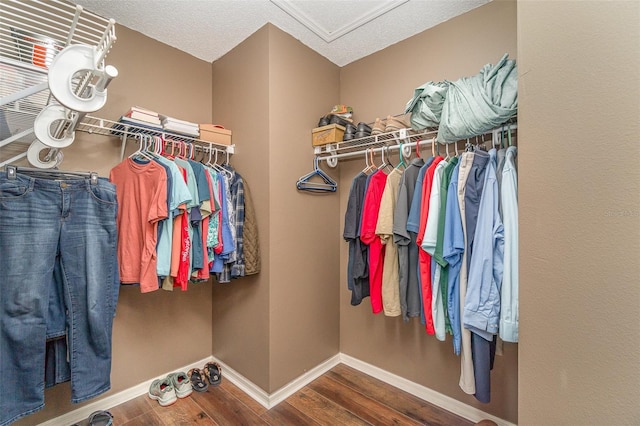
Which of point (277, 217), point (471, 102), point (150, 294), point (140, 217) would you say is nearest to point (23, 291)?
→ point (140, 217)

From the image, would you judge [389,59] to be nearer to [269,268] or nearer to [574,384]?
[269,268]

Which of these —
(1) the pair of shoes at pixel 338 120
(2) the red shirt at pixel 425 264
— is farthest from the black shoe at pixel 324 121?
(2) the red shirt at pixel 425 264

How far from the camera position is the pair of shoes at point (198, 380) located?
194 centimetres

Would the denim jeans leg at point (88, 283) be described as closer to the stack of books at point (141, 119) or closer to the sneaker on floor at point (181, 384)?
the stack of books at point (141, 119)

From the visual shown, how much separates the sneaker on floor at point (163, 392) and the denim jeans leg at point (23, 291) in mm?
744

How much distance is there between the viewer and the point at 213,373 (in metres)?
2.05

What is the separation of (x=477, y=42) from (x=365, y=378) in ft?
8.11

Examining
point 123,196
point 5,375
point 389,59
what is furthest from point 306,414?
point 389,59

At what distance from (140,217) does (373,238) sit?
1412mm

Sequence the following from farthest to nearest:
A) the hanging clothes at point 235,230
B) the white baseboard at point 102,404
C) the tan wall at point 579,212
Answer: the hanging clothes at point 235,230 < the white baseboard at point 102,404 < the tan wall at point 579,212

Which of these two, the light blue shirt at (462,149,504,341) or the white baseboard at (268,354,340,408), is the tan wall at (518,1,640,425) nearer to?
the light blue shirt at (462,149,504,341)

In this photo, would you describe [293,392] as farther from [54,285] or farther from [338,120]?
[338,120]

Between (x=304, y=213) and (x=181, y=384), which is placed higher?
(x=304, y=213)

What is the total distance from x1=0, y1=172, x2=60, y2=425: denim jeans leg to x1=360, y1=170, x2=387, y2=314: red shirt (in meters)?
1.60
